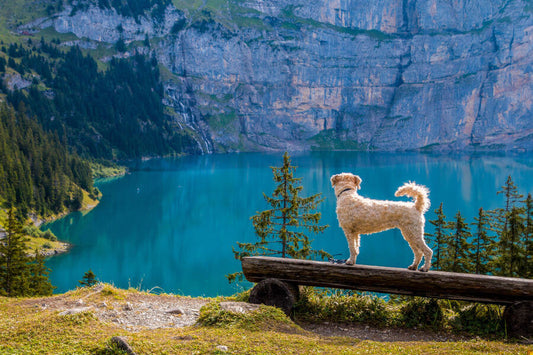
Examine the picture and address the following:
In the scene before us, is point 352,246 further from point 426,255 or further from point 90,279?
point 90,279

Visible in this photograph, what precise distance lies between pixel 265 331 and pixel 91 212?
73439 millimetres

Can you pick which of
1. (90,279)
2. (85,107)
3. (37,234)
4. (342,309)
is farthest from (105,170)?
(342,309)

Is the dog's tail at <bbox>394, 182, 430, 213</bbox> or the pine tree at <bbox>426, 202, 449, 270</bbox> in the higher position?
the dog's tail at <bbox>394, 182, 430, 213</bbox>

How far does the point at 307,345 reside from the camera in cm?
684

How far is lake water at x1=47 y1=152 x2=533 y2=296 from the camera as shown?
142ft

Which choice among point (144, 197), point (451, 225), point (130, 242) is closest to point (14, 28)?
point (144, 197)

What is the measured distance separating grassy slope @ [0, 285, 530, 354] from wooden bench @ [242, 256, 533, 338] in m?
0.77

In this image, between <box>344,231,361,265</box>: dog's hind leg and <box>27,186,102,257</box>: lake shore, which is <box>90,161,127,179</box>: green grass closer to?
<box>27,186,102,257</box>: lake shore

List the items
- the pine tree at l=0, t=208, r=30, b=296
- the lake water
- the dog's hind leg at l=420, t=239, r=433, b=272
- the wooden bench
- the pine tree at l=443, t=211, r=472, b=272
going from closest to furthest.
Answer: the wooden bench → the dog's hind leg at l=420, t=239, r=433, b=272 → the pine tree at l=443, t=211, r=472, b=272 → the pine tree at l=0, t=208, r=30, b=296 → the lake water

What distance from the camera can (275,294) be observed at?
909cm

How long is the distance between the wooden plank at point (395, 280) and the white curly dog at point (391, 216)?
311 mm

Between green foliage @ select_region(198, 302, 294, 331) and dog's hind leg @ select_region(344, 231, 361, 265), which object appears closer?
green foliage @ select_region(198, 302, 294, 331)

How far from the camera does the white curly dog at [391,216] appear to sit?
27.6 feet

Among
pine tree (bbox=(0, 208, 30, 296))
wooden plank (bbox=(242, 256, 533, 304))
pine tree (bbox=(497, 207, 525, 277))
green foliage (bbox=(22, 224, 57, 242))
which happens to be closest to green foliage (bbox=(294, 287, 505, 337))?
wooden plank (bbox=(242, 256, 533, 304))
